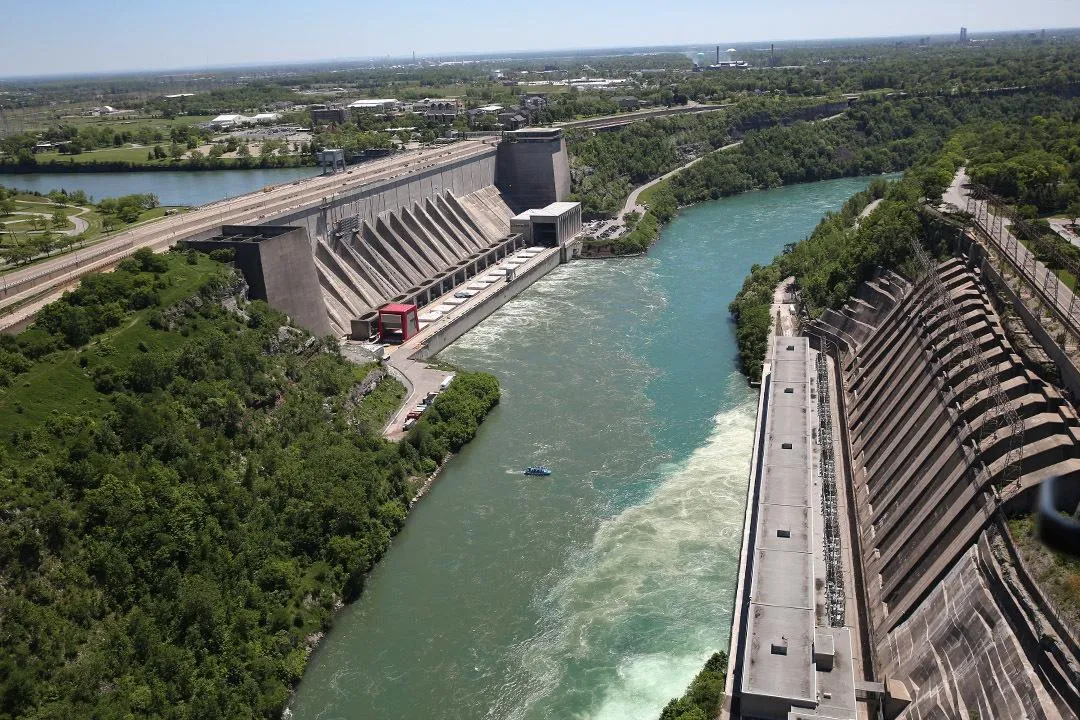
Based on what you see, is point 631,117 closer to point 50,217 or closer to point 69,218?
point 69,218

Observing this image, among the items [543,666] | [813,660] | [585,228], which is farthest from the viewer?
[585,228]

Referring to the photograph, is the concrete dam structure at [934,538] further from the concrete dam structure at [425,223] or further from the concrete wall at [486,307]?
the concrete dam structure at [425,223]

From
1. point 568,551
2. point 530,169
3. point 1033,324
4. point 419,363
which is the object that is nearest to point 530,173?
point 530,169

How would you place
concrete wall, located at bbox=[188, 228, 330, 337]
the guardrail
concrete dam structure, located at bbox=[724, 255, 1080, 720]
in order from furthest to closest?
concrete wall, located at bbox=[188, 228, 330, 337] → the guardrail → concrete dam structure, located at bbox=[724, 255, 1080, 720]

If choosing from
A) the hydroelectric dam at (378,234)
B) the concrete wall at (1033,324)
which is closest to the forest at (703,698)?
the concrete wall at (1033,324)

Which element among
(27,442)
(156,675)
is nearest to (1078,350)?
(156,675)

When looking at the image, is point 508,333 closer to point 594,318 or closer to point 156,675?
point 594,318

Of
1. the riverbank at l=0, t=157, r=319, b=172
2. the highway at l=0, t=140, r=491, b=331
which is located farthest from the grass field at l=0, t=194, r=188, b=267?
the riverbank at l=0, t=157, r=319, b=172

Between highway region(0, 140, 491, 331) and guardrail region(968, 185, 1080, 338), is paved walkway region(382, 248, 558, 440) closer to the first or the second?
highway region(0, 140, 491, 331)
